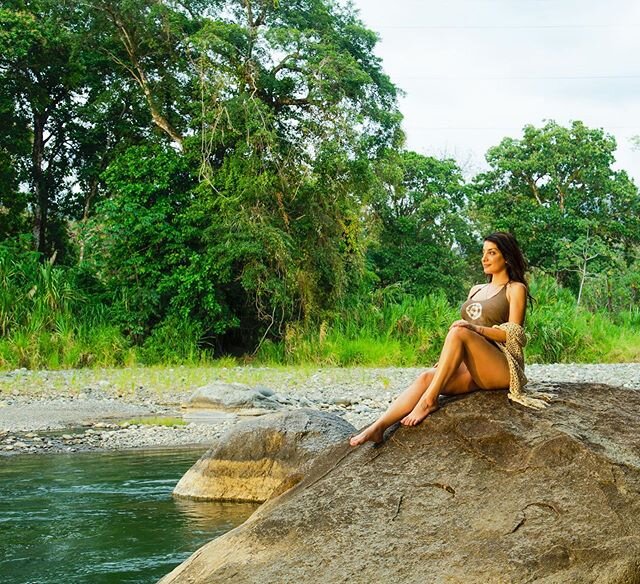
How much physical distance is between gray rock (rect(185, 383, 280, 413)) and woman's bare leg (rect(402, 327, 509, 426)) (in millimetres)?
8237

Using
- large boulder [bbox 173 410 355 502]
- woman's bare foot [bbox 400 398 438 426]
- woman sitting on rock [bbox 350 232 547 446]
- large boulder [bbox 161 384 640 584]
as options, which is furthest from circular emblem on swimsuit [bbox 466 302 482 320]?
large boulder [bbox 173 410 355 502]

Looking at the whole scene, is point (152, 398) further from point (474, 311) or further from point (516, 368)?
point (516, 368)

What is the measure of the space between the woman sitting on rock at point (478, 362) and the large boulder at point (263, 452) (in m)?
2.09

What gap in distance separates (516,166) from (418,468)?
98.7 ft

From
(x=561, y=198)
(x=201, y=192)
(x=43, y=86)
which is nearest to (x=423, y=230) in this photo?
(x=561, y=198)

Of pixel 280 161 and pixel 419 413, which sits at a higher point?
pixel 280 161

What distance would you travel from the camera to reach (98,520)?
22.6 feet

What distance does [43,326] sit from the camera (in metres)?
18.6

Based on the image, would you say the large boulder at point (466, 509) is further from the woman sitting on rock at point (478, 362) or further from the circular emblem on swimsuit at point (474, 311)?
the circular emblem on swimsuit at point (474, 311)

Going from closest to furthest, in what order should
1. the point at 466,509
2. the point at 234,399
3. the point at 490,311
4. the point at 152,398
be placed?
the point at 466,509 → the point at 490,311 → the point at 234,399 → the point at 152,398

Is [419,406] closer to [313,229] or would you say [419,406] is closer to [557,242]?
[313,229]

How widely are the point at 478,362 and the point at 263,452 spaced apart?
2847mm

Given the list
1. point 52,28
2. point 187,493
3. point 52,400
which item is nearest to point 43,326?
point 52,400

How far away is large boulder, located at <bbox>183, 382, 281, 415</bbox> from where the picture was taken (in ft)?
42.0
